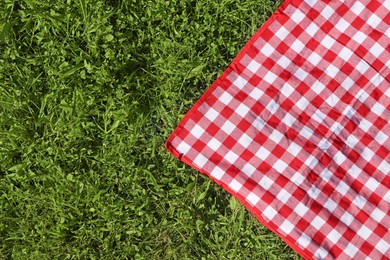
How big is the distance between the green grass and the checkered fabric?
0.39 ft

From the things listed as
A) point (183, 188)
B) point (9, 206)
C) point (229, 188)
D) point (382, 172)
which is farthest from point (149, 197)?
point (382, 172)

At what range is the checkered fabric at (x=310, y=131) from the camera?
179cm

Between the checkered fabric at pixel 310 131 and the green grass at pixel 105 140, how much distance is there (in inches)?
4.7

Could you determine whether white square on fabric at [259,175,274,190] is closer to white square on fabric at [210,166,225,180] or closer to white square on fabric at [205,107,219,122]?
white square on fabric at [210,166,225,180]

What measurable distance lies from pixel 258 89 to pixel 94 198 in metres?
0.72

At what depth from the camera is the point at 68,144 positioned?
1861mm

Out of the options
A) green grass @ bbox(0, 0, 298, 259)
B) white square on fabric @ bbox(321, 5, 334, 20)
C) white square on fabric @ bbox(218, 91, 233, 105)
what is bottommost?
green grass @ bbox(0, 0, 298, 259)

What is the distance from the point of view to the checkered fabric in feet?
5.88

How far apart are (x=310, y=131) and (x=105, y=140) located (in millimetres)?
756

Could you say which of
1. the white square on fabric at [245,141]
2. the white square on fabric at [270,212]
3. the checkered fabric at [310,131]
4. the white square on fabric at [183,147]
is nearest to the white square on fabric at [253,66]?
the checkered fabric at [310,131]

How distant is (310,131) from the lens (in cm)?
181

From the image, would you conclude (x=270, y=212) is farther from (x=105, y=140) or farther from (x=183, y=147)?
(x=105, y=140)

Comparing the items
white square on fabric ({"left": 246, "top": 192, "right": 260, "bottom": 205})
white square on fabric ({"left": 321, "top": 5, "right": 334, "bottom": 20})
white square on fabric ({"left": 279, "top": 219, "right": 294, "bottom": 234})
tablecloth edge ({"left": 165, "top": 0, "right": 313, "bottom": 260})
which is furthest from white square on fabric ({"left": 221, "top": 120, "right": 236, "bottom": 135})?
white square on fabric ({"left": 321, "top": 5, "right": 334, "bottom": 20})

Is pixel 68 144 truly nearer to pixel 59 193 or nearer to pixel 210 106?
pixel 59 193
